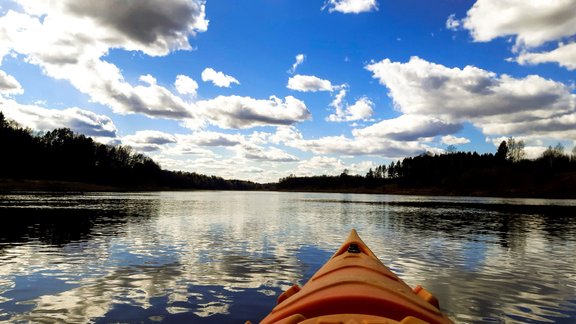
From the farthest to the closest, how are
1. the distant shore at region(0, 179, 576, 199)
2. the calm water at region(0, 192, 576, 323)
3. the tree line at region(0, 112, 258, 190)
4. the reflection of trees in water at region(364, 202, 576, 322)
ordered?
the tree line at region(0, 112, 258, 190)
the distant shore at region(0, 179, 576, 199)
the reflection of trees in water at region(364, 202, 576, 322)
the calm water at region(0, 192, 576, 323)

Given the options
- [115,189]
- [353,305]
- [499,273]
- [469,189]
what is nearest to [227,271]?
[353,305]

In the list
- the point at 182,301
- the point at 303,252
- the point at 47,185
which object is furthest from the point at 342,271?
the point at 47,185

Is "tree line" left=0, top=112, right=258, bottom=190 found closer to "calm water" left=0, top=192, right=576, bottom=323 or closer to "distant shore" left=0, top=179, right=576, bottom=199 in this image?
"distant shore" left=0, top=179, right=576, bottom=199

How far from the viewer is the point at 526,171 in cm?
18412

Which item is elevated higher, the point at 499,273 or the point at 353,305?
the point at 353,305

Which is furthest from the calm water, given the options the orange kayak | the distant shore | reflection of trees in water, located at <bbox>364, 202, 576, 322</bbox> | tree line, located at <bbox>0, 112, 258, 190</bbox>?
tree line, located at <bbox>0, 112, 258, 190</bbox>

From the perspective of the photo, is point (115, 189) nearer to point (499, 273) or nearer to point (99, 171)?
point (99, 171)

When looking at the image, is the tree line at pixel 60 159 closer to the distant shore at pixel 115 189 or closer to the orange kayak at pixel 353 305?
the distant shore at pixel 115 189

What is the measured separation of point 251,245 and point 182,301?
36.3 ft

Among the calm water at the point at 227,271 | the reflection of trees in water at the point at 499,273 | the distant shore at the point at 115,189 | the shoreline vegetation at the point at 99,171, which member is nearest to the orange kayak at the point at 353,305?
the calm water at the point at 227,271

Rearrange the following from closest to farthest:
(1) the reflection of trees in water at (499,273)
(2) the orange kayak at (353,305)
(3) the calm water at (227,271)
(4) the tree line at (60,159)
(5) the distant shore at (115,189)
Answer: (2) the orange kayak at (353,305)
(3) the calm water at (227,271)
(1) the reflection of trees in water at (499,273)
(5) the distant shore at (115,189)
(4) the tree line at (60,159)

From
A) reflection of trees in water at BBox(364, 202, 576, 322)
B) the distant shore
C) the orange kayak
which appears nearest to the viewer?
the orange kayak

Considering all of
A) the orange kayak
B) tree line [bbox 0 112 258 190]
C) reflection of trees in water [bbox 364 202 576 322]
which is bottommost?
reflection of trees in water [bbox 364 202 576 322]

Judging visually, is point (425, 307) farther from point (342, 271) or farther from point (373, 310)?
point (342, 271)
